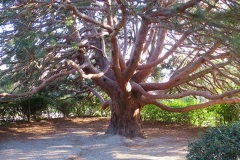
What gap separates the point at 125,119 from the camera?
10.5 metres

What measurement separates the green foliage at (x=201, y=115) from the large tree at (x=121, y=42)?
3.96 ft

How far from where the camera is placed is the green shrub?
16.0 ft

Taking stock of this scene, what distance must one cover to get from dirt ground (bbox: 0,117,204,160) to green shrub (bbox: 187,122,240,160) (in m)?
2.40

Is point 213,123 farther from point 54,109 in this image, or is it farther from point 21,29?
point 21,29

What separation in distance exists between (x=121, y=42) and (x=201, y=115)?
17.3ft

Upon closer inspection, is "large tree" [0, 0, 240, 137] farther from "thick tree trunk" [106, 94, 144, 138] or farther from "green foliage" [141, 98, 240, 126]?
"green foliage" [141, 98, 240, 126]

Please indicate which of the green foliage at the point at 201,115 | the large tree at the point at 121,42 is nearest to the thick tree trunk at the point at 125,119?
the large tree at the point at 121,42

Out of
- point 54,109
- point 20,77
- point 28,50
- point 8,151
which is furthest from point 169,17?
point 54,109

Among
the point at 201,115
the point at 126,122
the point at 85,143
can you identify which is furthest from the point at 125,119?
the point at 201,115

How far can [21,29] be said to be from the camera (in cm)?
756

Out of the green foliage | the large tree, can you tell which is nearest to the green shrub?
the large tree

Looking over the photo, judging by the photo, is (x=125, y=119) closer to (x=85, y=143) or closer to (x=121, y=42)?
(x=85, y=143)

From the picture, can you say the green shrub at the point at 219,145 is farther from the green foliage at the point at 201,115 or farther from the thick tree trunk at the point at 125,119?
the green foliage at the point at 201,115

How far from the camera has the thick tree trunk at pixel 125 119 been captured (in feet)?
34.1
